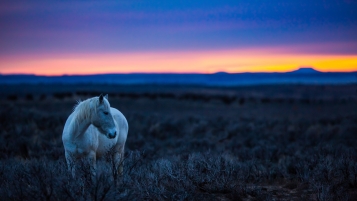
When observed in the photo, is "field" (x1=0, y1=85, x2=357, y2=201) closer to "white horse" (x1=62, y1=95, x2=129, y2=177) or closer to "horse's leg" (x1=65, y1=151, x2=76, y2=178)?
"horse's leg" (x1=65, y1=151, x2=76, y2=178)

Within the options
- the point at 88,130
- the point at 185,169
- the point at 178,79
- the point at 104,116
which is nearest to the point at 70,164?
the point at 88,130

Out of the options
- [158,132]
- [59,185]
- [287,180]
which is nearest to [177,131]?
[158,132]

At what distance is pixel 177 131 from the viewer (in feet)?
58.5

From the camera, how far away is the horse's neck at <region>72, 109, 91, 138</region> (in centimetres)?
677

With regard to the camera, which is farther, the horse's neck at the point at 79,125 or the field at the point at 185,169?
the horse's neck at the point at 79,125

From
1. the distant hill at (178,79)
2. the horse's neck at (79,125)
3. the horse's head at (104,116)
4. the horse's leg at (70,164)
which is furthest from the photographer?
the distant hill at (178,79)

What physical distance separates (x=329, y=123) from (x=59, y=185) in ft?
58.6

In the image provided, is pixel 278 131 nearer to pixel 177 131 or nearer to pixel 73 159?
pixel 177 131

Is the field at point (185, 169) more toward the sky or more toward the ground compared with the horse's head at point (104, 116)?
more toward the ground

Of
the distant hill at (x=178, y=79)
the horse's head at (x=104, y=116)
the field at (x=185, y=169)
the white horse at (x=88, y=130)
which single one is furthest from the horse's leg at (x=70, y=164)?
the distant hill at (x=178, y=79)

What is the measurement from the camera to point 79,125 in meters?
6.82

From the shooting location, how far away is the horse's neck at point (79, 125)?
22.2 feet

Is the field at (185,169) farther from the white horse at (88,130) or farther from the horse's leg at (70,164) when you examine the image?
the white horse at (88,130)

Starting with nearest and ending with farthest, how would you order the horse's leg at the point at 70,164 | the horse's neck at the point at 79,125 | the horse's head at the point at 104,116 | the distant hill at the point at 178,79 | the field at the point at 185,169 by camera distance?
the field at the point at 185,169
the horse's leg at the point at 70,164
the horse's head at the point at 104,116
the horse's neck at the point at 79,125
the distant hill at the point at 178,79
